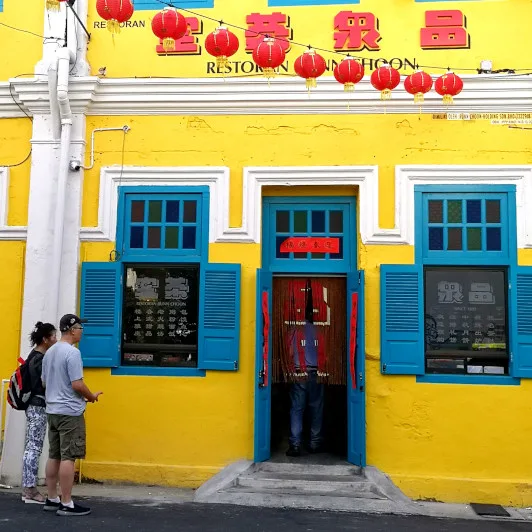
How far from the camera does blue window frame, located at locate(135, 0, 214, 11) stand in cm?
716

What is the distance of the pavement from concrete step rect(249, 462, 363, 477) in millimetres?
800

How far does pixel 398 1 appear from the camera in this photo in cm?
698

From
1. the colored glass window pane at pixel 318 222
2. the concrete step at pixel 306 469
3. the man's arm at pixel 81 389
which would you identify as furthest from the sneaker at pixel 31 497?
the colored glass window pane at pixel 318 222

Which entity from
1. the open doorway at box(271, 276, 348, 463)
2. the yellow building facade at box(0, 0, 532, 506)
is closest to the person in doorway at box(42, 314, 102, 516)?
the yellow building facade at box(0, 0, 532, 506)

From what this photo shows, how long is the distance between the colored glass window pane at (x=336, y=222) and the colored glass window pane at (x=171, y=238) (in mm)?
1784

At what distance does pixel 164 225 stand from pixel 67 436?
104 inches

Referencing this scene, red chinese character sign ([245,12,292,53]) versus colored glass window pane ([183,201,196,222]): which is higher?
red chinese character sign ([245,12,292,53])

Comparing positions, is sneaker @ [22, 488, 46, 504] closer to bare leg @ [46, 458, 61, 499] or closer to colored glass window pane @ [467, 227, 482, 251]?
bare leg @ [46, 458, 61, 499]

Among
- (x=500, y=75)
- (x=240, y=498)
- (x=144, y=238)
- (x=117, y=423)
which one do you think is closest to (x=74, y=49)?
(x=144, y=238)

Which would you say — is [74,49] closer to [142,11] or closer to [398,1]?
[142,11]

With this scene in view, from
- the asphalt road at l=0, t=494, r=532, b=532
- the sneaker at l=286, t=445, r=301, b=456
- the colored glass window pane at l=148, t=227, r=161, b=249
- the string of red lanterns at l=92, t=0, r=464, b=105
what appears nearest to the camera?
the asphalt road at l=0, t=494, r=532, b=532

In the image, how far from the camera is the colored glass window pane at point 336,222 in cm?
704

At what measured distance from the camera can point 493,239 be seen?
667 centimetres

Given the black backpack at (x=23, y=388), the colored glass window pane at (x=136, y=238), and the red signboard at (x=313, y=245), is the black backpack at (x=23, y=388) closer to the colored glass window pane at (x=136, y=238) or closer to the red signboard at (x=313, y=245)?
the colored glass window pane at (x=136, y=238)
